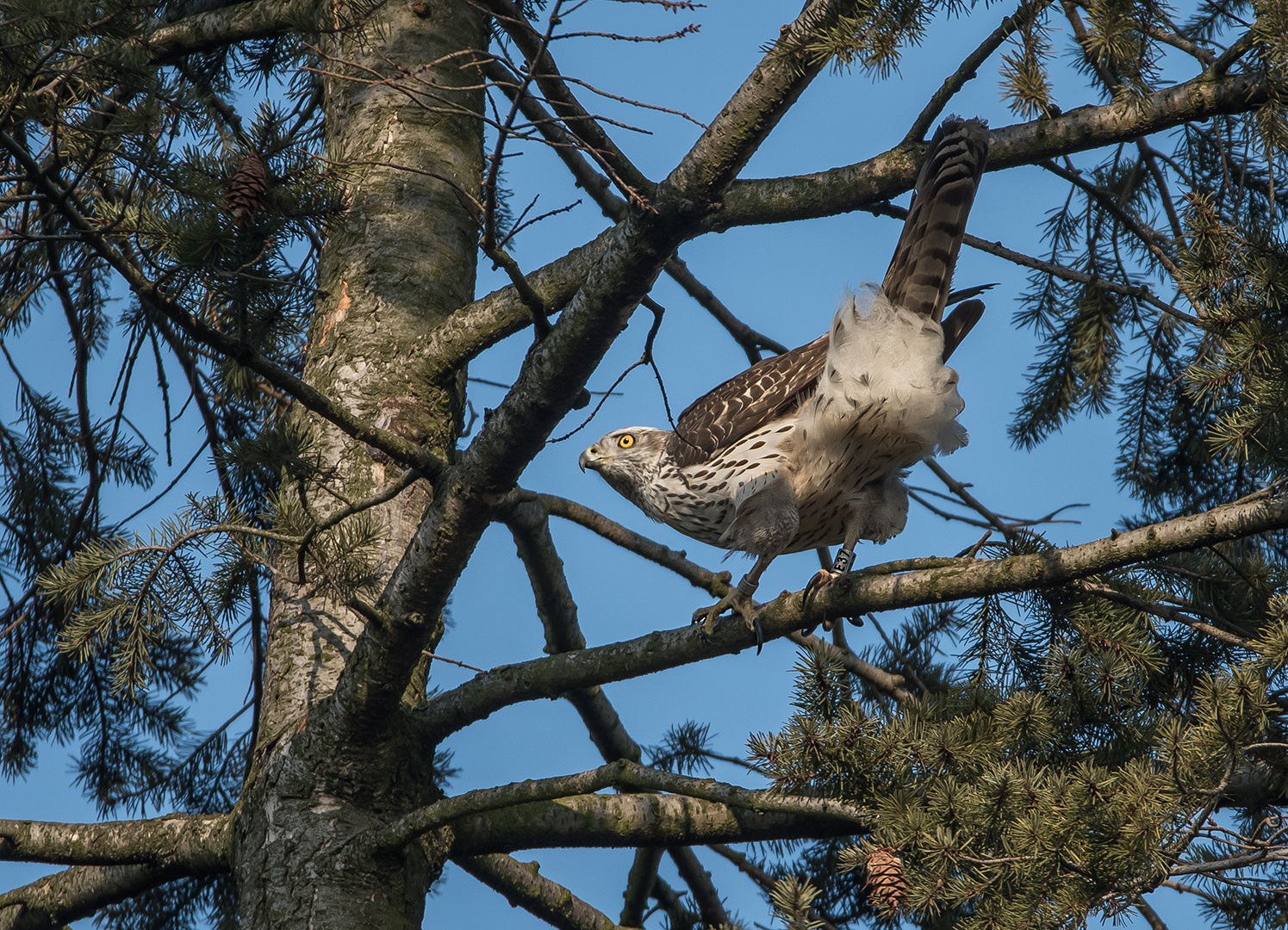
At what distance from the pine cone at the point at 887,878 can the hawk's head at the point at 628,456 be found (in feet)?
8.42

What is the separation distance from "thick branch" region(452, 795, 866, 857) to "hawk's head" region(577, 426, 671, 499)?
76.4 inches

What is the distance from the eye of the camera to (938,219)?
Answer: 143 inches

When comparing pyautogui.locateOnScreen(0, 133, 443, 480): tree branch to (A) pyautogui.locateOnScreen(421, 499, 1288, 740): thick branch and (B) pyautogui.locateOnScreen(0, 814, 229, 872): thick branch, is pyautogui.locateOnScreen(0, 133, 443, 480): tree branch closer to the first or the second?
(A) pyautogui.locateOnScreen(421, 499, 1288, 740): thick branch

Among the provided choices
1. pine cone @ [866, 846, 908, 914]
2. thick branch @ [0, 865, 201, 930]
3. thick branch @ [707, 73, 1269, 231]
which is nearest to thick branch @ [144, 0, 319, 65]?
thick branch @ [707, 73, 1269, 231]

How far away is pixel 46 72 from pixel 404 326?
1.81 metres

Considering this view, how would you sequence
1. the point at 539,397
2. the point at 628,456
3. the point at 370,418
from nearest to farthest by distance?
the point at 539,397
the point at 370,418
the point at 628,456

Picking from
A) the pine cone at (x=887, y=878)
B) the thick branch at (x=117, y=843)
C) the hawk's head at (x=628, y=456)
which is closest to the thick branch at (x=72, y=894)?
the thick branch at (x=117, y=843)

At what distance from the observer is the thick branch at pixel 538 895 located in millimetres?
3490

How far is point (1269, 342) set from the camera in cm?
287

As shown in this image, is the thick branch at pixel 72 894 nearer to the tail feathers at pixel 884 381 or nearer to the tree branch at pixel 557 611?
the tree branch at pixel 557 611

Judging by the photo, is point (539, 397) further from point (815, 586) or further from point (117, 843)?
point (117, 843)

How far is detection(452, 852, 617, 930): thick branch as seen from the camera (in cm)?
349

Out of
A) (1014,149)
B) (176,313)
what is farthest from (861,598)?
(176,313)

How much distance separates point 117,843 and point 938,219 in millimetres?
3421
